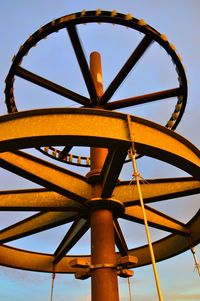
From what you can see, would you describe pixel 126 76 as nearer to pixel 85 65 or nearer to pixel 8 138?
pixel 85 65

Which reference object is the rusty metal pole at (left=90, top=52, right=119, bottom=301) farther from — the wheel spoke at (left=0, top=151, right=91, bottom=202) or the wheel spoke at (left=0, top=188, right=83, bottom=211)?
the wheel spoke at (left=0, top=188, right=83, bottom=211)

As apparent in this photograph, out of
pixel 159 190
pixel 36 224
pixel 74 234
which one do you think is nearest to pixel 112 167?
pixel 159 190

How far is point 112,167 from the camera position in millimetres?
9805

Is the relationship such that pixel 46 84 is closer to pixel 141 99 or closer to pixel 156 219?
pixel 141 99

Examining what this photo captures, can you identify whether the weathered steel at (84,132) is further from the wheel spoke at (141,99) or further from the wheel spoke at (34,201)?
the wheel spoke at (141,99)

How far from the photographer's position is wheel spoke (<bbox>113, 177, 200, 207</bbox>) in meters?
12.6

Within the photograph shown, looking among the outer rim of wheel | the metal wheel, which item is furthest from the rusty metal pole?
the outer rim of wheel

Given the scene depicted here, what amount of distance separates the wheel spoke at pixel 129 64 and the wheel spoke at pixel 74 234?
5794 millimetres

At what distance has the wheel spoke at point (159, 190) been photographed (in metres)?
12.6

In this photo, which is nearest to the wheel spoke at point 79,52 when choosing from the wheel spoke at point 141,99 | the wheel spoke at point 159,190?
the wheel spoke at point 141,99

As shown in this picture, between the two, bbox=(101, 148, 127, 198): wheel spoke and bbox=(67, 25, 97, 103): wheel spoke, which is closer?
bbox=(101, 148, 127, 198): wheel spoke

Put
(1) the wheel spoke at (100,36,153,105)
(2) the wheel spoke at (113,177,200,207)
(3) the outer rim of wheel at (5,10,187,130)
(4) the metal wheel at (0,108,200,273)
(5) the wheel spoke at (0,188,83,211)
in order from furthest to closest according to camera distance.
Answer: (2) the wheel spoke at (113,177,200,207) → (5) the wheel spoke at (0,188,83,211) → (1) the wheel spoke at (100,36,153,105) → (3) the outer rim of wheel at (5,10,187,130) → (4) the metal wheel at (0,108,200,273)

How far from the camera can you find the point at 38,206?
1254cm

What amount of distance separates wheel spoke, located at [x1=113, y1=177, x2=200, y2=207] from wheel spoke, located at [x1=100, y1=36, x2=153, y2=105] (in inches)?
159
